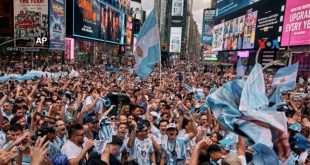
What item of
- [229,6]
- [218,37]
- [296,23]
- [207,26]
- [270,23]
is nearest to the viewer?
[296,23]

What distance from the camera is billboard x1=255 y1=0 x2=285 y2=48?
143ft

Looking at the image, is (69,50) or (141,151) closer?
(141,151)

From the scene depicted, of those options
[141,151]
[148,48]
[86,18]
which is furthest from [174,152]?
[86,18]

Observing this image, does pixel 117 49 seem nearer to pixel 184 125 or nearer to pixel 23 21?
pixel 23 21

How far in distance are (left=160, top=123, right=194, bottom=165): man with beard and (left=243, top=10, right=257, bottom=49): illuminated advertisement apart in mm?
48735

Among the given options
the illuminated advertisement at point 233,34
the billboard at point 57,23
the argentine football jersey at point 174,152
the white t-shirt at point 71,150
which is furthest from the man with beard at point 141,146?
the illuminated advertisement at point 233,34

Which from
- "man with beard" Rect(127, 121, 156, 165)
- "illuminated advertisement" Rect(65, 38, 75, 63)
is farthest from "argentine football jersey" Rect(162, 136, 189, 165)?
"illuminated advertisement" Rect(65, 38, 75, 63)

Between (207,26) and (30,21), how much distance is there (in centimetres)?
10332

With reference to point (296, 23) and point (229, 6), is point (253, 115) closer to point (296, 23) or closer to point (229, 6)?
point (296, 23)

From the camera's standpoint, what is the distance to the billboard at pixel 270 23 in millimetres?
43656

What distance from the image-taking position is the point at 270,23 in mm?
46281

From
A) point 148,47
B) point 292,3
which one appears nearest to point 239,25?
point 292,3

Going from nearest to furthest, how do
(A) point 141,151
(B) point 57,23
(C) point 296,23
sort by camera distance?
(A) point 141,151 < (C) point 296,23 < (B) point 57,23

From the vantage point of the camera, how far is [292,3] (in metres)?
39.8
